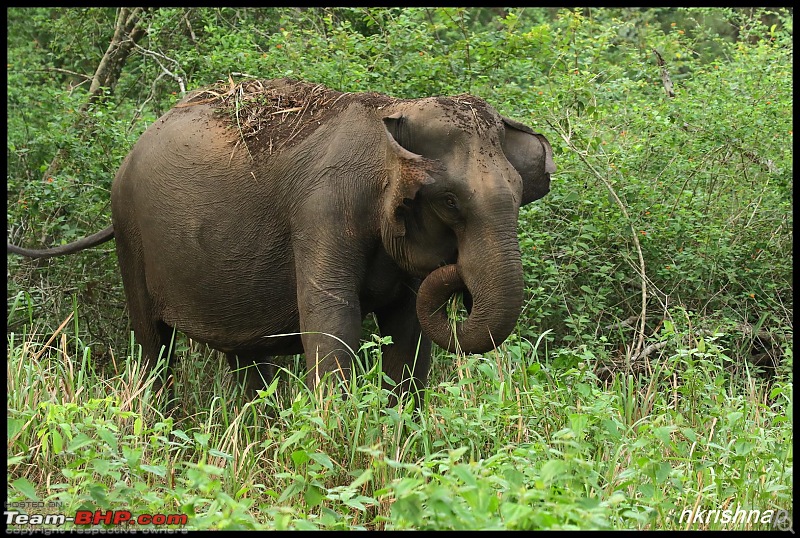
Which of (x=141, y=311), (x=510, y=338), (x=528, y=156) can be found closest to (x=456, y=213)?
(x=528, y=156)

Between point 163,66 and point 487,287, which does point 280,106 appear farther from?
point 163,66

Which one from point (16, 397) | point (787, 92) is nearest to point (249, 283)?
point (16, 397)

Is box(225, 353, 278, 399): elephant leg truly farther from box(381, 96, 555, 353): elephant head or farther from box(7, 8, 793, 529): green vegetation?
box(381, 96, 555, 353): elephant head

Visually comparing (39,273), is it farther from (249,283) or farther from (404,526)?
(404,526)

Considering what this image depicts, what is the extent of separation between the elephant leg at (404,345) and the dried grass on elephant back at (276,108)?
3.41ft

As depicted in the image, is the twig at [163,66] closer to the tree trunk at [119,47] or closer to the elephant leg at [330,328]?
the tree trunk at [119,47]

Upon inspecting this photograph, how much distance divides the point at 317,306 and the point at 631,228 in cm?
243

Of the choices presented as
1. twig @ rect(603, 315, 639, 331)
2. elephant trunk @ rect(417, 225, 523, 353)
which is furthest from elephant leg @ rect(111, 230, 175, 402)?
twig @ rect(603, 315, 639, 331)

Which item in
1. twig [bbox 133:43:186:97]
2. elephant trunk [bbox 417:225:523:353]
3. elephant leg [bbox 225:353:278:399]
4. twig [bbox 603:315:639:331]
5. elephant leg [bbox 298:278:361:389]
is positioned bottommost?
elephant leg [bbox 225:353:278:399]

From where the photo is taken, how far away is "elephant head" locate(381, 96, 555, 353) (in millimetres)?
5230

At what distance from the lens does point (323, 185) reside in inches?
222

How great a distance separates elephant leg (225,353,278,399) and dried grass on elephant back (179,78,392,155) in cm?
149

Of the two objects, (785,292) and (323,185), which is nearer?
(323,185)

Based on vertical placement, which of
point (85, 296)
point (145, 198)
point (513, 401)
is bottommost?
point (85, 296)
